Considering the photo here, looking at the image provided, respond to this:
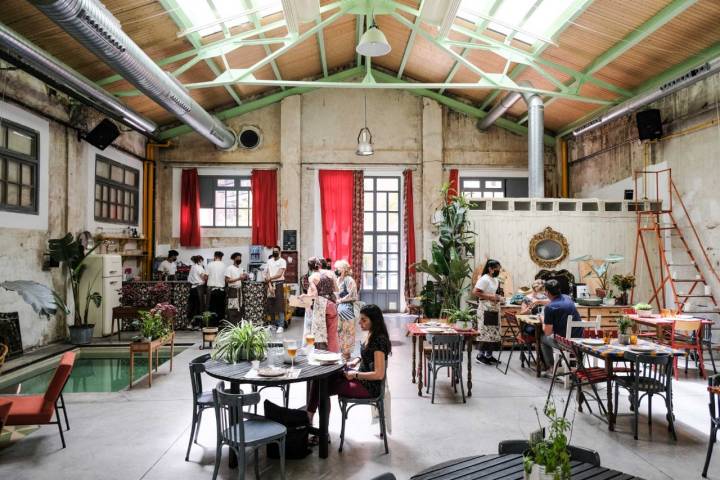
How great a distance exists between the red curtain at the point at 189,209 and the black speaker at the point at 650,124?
9.85m

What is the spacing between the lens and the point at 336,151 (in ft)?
41.7

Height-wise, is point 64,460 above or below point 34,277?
below

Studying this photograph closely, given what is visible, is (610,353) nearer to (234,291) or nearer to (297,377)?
(297,377)

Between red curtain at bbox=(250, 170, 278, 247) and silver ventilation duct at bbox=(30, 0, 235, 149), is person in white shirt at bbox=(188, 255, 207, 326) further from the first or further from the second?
silver ventilation duct at bbox=(30, 0, 235, 149)

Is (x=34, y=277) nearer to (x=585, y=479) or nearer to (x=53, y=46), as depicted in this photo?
(x=53, y=46)

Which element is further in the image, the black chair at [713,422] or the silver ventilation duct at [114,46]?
the silver ventilation duct at [114,46]

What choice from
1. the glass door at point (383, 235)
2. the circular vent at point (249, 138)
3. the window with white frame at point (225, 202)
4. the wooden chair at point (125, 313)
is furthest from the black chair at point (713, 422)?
the circular vent at point (249, 138)

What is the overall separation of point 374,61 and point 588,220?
21.5 ft

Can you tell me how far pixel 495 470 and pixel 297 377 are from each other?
1783 millimetres

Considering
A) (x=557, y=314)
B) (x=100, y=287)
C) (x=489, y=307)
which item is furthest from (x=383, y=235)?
(x=557, y=314)

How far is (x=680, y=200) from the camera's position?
8586mm

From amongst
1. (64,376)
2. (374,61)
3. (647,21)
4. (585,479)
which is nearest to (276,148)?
(374,61)

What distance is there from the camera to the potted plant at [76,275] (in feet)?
26.4

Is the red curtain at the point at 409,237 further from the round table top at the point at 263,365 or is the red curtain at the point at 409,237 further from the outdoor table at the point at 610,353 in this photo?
the round table top at the point at 263,365
